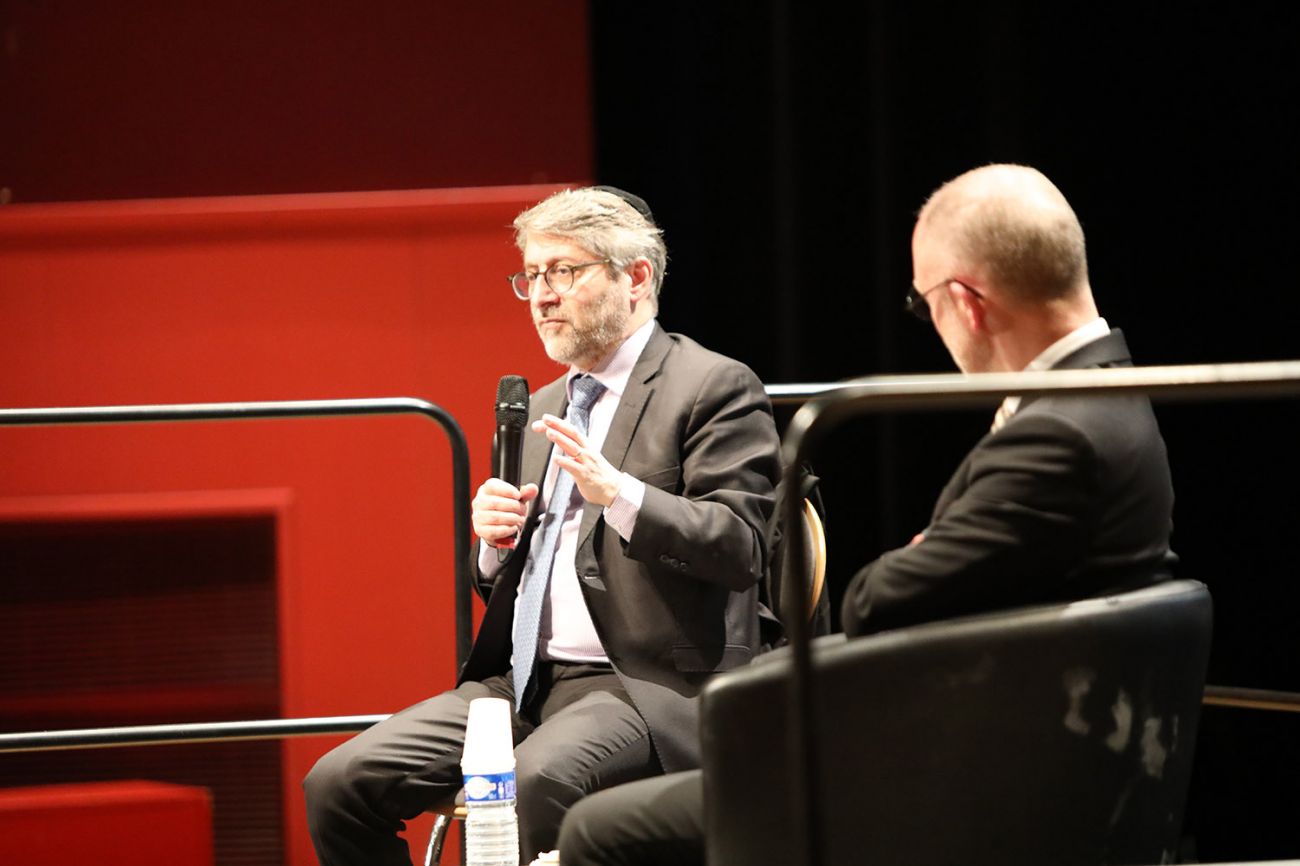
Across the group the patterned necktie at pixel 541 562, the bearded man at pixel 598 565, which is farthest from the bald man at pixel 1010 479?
the patterned necktie at pixel 541 562

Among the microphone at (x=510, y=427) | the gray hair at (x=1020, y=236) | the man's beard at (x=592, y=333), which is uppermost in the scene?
the gray hair at (x=1020, y=236)

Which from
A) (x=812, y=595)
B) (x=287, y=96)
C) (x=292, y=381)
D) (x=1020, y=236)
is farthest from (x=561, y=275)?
(x=287, y=96)

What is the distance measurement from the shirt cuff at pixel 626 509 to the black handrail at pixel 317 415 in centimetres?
50

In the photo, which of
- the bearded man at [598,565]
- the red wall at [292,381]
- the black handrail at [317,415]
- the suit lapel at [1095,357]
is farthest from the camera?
the red wall at [292,381]

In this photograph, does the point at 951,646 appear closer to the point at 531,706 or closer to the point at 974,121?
the point at 531,706

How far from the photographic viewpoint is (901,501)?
3572 mm

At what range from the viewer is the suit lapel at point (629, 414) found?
2.15 meters

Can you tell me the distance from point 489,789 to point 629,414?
2.04 ft

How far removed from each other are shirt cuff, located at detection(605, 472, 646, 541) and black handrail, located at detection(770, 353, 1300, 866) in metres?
0.68

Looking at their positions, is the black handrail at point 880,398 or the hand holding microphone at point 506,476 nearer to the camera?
the black handrail at point 880,398

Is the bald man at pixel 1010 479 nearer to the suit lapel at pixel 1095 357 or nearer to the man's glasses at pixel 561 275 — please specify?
the suit lapel at pixel 1095 357

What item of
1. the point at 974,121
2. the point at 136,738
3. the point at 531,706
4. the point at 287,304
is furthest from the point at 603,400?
the point at 974,121

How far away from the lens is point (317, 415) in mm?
2377

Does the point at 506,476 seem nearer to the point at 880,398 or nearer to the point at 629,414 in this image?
the point at 629,414
